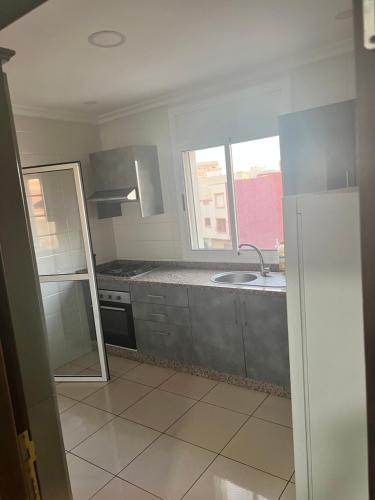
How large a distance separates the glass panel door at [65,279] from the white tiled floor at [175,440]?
0.36m

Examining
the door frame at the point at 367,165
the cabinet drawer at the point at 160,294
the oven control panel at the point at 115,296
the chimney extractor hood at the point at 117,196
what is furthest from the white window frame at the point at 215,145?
the door frame at the point at 367,165

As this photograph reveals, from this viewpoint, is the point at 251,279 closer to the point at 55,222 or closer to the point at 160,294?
the point at 160,294

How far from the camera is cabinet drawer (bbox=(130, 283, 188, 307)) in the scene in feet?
10.5

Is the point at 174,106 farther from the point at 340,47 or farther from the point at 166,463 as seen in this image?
the point at 166,463

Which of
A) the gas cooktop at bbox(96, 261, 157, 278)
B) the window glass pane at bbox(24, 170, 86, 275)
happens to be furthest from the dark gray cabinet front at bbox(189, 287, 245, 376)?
the window glass pane at bbox(24, 170, 86, 275)

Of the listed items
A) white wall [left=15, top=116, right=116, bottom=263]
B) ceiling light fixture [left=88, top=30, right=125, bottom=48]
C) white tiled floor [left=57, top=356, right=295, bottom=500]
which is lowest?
white tiled floor [left=57, top=356, right=295, bottom=500]

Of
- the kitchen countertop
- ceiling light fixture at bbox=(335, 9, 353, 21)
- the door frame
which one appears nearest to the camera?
the door frame

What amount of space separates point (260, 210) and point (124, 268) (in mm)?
1629

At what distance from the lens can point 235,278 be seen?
3.36m

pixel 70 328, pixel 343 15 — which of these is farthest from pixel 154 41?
pixel 70 328

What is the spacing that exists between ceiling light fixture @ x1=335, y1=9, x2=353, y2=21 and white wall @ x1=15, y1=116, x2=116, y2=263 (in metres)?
2.75

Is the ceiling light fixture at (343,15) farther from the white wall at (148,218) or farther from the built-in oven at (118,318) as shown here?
the built-in oven at (118,318)

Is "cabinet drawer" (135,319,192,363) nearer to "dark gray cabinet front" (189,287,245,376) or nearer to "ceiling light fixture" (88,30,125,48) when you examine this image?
"dark gray cabinet front" (189,287,245,376)

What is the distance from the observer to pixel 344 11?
6.68ft
